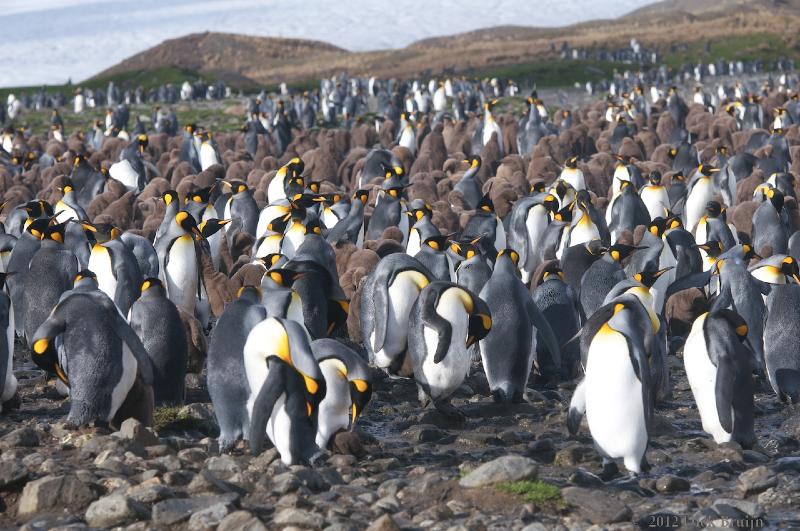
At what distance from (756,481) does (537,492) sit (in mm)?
1211

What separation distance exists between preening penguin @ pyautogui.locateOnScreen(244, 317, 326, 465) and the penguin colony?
12 millimetres

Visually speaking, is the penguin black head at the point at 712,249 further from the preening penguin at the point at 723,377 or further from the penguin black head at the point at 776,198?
the preening penguin at the point at 723,377

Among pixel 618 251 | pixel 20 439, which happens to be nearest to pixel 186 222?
pixel 618 251

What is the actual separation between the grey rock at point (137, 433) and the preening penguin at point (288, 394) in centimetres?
62

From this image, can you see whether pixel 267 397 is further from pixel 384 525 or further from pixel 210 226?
pixel 210 226

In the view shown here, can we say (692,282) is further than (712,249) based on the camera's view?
No

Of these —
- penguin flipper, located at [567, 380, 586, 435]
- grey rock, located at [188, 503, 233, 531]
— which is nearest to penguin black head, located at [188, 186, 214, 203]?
penguin flipper, located at [567, 380, 586, 435]

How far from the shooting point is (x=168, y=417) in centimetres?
679

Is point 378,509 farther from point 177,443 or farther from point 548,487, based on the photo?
point 177,443

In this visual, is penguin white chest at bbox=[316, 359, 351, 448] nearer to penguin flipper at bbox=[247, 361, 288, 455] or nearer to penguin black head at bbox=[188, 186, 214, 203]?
penguin flipper at bbox=[247, 361, 288, 455]

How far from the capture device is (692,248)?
10289mm

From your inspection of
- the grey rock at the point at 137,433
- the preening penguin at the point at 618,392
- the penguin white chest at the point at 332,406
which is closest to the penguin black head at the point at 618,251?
the preening penguin at the point at 618,392

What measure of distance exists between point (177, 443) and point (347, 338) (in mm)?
3340

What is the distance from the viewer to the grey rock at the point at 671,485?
220 inches
